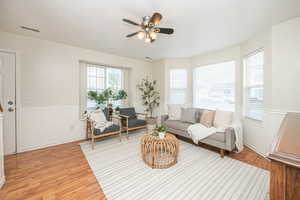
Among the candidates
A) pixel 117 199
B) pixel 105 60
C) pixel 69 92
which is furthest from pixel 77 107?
pixel 117 199

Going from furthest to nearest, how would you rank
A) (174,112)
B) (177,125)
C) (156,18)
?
(174,112)
(177,125)
(156,18)

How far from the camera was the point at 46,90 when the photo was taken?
117 inches

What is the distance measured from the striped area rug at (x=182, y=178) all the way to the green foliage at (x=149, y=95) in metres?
2.38

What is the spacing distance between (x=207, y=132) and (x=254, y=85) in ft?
5.03

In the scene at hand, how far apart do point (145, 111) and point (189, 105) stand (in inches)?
65.5

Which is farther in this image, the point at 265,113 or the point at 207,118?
the point at 207,118

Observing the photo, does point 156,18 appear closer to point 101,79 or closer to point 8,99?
point 101,79

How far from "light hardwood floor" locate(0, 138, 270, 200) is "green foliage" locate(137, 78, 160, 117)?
2.69 meters

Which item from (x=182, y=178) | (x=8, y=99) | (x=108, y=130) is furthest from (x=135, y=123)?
(x=8, y=99)

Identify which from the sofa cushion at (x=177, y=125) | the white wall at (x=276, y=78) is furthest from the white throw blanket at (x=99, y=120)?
the white wall at (x=276, y=78)

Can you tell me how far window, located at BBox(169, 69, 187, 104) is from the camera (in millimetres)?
4566

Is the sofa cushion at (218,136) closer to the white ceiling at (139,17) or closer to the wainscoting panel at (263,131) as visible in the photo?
the wainscoting panel at (263,131)

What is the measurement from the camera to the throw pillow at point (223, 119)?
284 centimetres

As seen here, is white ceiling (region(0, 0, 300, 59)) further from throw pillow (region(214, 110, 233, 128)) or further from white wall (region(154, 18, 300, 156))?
throw pillow (region(214, 110, 233, 128))
